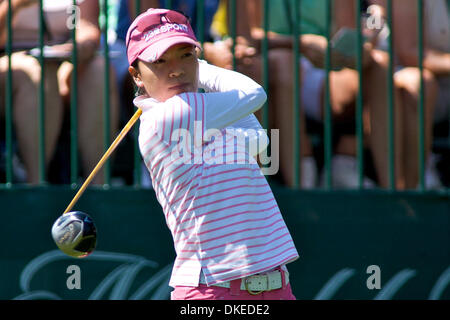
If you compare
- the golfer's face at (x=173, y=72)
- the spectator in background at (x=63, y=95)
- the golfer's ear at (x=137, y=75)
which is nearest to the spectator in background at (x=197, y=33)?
the spectator in background at (x=63, y=95)

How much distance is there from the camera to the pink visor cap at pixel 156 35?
2553mm

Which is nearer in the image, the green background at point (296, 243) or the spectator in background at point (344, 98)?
the green background at point (296, 243)

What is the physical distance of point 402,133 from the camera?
181 inches

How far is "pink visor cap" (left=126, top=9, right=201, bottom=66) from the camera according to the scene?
8.38 ft

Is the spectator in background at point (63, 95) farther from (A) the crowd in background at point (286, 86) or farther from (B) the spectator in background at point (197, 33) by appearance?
(B) the spectator in background at point (197, 33)

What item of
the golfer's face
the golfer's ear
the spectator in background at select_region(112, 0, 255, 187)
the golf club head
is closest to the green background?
the spectator in background at select_region(112, 0, 255, 187)

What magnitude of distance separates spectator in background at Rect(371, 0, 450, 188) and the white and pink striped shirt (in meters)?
2.08

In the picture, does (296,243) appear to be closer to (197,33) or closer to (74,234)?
(197,33)

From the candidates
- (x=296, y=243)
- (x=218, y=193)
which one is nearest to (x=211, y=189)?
(x=218, y=193)

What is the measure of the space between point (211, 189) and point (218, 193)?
24 mm

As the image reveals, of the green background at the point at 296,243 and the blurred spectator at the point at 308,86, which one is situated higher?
the blurred spectator at the point at 308,86

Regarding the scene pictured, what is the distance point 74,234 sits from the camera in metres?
2.77

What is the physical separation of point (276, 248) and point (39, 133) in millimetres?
2057

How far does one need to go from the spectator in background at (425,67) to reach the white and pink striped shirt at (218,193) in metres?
2.08
